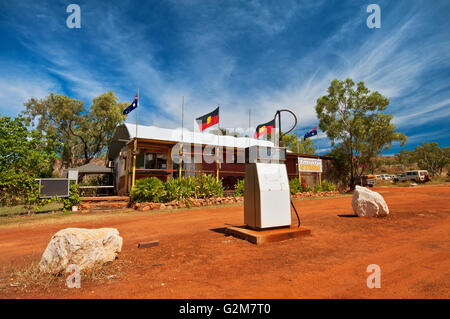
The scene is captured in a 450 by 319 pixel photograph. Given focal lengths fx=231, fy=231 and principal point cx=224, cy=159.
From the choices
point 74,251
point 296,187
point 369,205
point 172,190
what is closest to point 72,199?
point 172,190

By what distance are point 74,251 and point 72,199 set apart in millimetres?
9391

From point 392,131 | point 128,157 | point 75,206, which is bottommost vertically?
point 75,206

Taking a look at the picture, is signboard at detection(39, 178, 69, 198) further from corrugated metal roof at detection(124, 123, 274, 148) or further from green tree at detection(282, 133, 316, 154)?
green tree at detection(282, 133, 316, 154)

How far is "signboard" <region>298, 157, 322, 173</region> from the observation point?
18.2 m

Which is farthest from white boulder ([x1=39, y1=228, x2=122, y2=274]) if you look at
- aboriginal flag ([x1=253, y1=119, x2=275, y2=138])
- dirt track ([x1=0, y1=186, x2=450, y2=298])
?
aboriginal flag ([x1=253, y1=119, x2=275, y2=138])

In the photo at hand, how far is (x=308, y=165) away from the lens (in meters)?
18.7

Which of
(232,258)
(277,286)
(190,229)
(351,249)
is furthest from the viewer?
(190,229)

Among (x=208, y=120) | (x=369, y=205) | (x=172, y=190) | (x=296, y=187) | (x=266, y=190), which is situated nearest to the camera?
(x=266, y=190)

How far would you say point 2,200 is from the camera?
31.2 ft

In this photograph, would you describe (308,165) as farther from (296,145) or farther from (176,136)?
(296,145)

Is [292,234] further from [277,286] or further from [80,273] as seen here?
[80,273]

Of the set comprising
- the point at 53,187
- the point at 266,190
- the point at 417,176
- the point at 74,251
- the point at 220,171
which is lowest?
the point at 74,251
